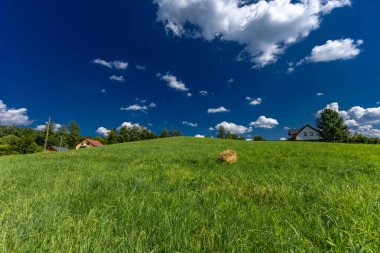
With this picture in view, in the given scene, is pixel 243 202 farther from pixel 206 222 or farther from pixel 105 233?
pixel 105 233

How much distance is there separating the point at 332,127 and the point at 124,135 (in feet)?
267

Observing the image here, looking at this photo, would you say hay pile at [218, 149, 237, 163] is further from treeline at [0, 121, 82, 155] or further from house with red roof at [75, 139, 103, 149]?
house with red roof at [75, 139, 103, 149]

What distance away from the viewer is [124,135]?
302ft

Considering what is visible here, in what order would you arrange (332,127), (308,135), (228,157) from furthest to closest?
1. (308,135)
2. (332,127)
3. (228,157)

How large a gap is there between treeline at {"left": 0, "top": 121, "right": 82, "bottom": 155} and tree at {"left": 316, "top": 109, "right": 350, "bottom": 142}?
86.8 metres

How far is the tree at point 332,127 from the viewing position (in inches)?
2598

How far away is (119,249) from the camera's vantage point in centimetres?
179

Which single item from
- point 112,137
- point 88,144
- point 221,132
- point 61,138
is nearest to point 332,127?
point 221,132

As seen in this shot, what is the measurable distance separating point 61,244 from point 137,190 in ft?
6.99

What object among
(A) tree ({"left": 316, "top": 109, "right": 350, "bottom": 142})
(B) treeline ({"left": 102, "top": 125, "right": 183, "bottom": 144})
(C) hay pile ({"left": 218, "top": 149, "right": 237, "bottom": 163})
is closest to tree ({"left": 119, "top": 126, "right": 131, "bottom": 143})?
(B) treeline ({"left": 102, "top": 125, "right": 183, "bottom": 144})

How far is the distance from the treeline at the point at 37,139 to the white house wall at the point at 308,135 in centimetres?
8952

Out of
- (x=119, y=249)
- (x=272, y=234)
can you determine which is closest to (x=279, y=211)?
(x=272, y=234)

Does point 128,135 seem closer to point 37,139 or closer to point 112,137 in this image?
point 112,137

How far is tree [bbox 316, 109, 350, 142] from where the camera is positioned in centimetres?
6600
